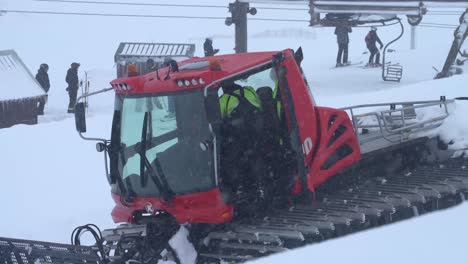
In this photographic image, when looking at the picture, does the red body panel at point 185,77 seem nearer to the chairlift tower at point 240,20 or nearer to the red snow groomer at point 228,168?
the red snow groomer at point 228,168

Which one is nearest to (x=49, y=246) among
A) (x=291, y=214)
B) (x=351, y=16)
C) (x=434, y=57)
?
(x=291, y=214)

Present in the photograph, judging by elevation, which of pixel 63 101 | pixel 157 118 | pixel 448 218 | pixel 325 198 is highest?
pixel 157 118

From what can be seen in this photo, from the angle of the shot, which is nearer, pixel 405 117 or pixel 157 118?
pixel 157 118

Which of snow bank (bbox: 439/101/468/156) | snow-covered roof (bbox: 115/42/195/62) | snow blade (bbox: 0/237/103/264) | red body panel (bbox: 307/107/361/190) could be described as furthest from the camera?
snow-covered roof (bbox: 115/42/195/62)

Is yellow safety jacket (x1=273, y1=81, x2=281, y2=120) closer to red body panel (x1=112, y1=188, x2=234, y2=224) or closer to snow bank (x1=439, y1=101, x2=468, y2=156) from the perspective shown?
red body panel (x1=112, y1=188, x2=234, y2=224)

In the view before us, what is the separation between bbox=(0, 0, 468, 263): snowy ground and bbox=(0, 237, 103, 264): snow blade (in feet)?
7.43

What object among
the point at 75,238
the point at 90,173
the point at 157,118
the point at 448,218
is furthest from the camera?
the point at 90,173

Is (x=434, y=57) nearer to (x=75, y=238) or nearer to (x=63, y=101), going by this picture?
(x=63, y=101)

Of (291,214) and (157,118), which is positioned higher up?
(157,118)

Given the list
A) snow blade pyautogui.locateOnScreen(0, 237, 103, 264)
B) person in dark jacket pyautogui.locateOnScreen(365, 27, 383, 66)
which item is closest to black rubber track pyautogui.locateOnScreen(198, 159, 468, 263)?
snow blade pyautogui.locateOnScreen(0, 237, 103, 264)

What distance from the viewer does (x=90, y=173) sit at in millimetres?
10461

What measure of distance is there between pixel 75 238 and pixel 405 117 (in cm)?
425

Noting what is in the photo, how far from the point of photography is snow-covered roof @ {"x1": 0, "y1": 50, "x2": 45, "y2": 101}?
1905 centimetres

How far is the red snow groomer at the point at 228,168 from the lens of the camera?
5520 mm
